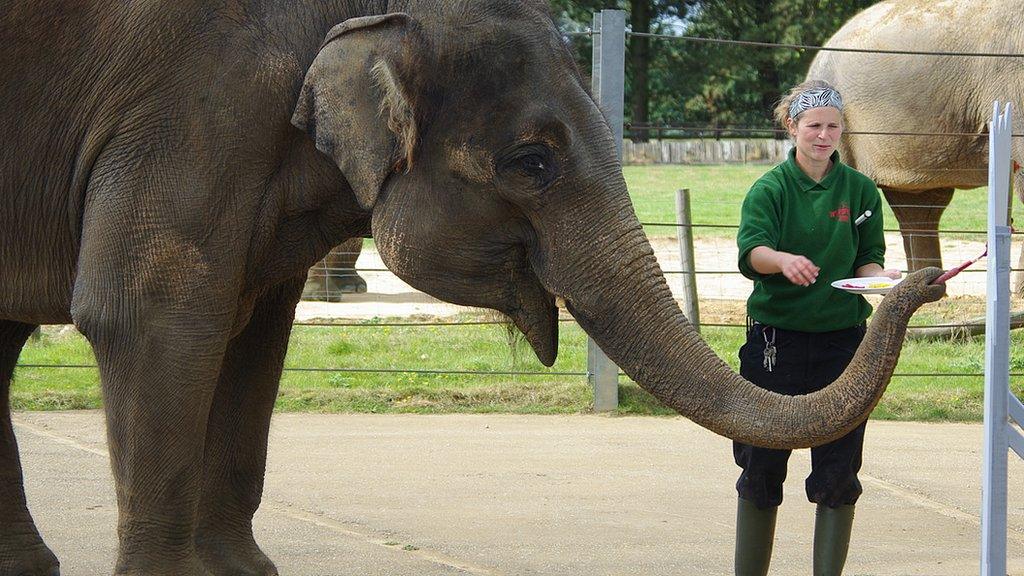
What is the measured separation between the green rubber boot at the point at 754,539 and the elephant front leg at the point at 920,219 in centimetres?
522

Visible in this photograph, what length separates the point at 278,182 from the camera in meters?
3.84

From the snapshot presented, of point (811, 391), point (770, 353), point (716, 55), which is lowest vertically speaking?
point (811, 391)

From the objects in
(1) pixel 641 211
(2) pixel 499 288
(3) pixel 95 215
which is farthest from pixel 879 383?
(1) pixel 641 211

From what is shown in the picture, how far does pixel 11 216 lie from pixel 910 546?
3.25 metres

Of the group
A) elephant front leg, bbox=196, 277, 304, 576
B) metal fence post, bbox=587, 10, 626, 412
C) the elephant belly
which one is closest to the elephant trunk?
elephant front leg, bbox=196, 277, 304, 576

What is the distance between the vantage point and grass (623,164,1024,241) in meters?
16.2

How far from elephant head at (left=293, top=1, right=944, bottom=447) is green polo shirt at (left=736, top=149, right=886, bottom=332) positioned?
79 cm

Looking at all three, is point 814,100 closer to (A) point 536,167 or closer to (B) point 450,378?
(A) point 536,167

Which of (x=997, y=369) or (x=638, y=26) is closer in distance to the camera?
(x=997, y=369)

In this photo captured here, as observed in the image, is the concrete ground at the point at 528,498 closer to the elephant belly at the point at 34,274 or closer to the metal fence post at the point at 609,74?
the metal fence post at the point at 609,74

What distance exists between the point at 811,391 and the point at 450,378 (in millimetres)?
4057

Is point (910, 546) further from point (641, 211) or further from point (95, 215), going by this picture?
point (641, 211)

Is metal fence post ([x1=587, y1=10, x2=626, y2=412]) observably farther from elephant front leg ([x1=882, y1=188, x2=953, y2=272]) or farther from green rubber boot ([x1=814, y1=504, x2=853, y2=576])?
green rubber boot ([x1=814, y1=504, x2=853, y2=576])

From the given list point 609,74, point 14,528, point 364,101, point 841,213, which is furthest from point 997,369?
point 609,74
